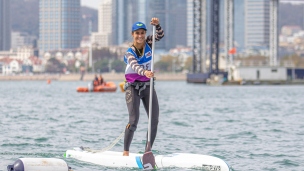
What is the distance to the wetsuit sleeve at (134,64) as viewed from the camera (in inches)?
546

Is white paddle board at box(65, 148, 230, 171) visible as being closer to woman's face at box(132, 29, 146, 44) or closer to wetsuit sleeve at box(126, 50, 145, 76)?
wetsuit sleeve at box(126, 50, 145, 76)

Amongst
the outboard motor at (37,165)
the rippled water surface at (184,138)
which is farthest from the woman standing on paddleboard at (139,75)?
the outboard motor at (37,165)

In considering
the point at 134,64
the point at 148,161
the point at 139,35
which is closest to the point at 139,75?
the point at 134,64

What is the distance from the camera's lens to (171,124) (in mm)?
26734

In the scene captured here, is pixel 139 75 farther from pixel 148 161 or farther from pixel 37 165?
pixel 37 165

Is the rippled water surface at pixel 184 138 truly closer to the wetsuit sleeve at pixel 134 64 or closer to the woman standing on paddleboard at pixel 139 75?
the woman standing on paddleboard at pixel 139 75

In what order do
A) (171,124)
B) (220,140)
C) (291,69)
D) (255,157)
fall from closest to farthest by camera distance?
(255,157) < (220,140) < (171,124) < (291,69)

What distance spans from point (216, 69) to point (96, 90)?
44.9 m

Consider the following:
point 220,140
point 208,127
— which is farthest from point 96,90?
point 220,140

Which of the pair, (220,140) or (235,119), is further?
(235,119)

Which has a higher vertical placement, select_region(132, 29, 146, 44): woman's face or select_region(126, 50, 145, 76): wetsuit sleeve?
select_region(132, 29, 146, 44): woman's face

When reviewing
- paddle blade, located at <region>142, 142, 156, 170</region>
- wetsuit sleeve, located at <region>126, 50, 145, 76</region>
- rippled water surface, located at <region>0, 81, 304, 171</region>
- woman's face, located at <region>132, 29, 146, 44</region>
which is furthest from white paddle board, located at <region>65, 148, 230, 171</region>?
woman's face, located at <region>132, 29, 146, 44</region>

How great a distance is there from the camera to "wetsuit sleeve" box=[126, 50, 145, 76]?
13.9m

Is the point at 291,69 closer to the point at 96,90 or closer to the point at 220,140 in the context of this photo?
the point at 96,90
